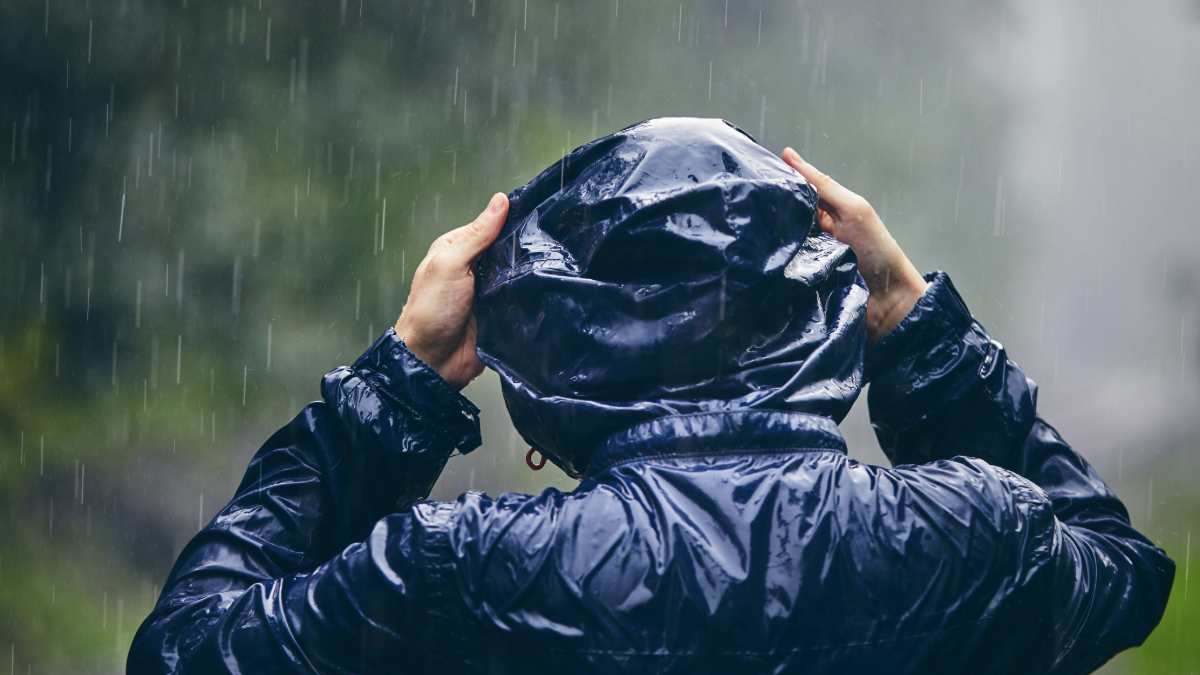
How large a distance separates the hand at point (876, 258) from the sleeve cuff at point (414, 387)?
1.88 ft

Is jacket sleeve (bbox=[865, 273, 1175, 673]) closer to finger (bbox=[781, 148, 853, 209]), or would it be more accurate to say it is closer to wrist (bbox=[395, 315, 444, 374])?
finger (bbox=[781, 148, 853, 209])

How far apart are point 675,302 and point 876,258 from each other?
45 cm

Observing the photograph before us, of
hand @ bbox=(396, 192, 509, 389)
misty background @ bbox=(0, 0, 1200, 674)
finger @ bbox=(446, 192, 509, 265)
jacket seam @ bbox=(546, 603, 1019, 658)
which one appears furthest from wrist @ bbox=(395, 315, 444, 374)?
misty background @ bbox=(0, 0, 1200, 674)

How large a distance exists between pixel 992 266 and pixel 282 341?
5.68 meters

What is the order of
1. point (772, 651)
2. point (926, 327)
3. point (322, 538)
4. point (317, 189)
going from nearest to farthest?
point (772, 651)
point (322, 538)
point (926, 327)
point (317, 189)

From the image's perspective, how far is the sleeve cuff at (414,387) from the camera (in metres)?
1.26

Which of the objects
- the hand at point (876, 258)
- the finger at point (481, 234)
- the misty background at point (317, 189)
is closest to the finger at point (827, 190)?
the hand at point (876, 258)

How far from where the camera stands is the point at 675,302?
1069 mm

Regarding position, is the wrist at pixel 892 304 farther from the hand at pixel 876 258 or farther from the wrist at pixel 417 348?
the wrist at pixel 417 348

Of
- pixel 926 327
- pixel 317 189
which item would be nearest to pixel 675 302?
pixel 926 327

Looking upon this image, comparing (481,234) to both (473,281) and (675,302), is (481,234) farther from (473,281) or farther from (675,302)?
(675,302)

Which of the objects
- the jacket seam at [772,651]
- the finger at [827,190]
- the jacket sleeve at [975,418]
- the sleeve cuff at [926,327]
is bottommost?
the jacket seam at [772,651]

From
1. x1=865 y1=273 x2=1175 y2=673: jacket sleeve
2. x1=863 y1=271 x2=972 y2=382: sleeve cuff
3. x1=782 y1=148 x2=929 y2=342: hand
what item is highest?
x1=782 y1=148 x2=929 y2=342: hand

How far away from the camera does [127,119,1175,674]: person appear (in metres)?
0.95
